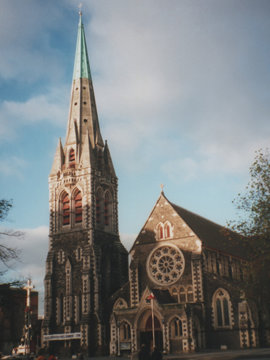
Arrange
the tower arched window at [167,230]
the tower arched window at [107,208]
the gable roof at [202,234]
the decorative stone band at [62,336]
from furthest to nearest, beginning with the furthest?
the tower arched window at [107,208] → the decorative stone band at [62,336] → the tower arched window at [167,230] → the gable roof at [202,234]

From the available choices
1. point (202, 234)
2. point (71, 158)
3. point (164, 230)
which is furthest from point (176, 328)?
point (71, 158)

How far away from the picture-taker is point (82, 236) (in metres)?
59.8

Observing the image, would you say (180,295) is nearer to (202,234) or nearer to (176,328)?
(176,328)

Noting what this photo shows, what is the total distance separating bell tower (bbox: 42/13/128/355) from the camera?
185 ft

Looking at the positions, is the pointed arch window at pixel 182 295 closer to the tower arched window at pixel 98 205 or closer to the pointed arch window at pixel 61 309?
the tower arched window at pixel 98 205

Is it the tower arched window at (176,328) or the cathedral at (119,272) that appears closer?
the tower arched window at (176,328)

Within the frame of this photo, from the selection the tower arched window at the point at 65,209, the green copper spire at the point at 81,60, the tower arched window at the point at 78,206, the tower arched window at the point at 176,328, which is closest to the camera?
the tower arched window at the point at 176,328

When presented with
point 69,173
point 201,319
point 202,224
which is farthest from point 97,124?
point 201,319

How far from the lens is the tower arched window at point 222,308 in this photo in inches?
1934

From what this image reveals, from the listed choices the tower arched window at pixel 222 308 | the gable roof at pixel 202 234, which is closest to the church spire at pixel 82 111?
the gable roof at pixel 202 234

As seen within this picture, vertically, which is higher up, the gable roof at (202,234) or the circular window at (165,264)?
the gable roof at (202,234)

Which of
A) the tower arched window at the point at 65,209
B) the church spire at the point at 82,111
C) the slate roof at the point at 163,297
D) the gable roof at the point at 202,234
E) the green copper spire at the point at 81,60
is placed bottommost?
the slate roof at the point at 163,297

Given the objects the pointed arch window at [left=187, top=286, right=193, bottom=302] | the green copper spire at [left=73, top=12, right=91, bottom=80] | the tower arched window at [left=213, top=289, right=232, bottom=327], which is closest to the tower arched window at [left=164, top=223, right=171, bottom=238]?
the pointed arch window at [left=187, top=286, right=193, bottom=302]

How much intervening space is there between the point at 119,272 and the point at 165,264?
29.9 ft
